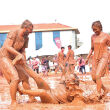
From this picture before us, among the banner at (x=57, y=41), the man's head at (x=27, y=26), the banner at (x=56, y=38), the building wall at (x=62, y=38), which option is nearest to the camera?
the man's head at (x=27, y=26)

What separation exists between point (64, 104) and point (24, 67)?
1211mm

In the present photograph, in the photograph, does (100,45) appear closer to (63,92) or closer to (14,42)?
(63,92)

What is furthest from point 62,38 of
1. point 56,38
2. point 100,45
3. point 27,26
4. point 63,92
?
point 63,92

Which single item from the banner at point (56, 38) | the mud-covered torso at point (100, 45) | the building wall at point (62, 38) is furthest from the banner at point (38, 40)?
the mud-covered torso at point (100, 45)

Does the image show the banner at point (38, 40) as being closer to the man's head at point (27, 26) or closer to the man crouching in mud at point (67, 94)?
the man's head at point (27, 26)

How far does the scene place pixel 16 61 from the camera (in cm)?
623

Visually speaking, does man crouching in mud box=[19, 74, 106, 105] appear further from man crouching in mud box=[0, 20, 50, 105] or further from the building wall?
the building wall

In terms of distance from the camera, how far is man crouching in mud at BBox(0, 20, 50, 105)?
6.26 meters

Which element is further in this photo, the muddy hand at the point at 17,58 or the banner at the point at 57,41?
the banner at the point at 57,41

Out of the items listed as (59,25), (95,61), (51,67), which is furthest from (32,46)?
(95,61)

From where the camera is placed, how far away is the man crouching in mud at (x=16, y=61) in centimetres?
626

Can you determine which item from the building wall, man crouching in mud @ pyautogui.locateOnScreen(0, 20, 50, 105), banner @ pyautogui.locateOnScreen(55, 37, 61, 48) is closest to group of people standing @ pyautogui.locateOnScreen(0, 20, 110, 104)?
man crouching in mud @ pyautogui.locateOnScreen(0, 20, 50, 105)

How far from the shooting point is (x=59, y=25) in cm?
5178

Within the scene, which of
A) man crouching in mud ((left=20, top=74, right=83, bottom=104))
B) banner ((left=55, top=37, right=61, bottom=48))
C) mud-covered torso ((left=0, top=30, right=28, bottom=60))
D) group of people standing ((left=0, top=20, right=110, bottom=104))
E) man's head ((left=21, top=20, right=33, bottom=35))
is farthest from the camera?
banner ((left=55, top=37, right=61, bottom=48))
